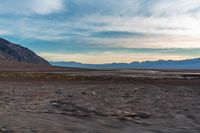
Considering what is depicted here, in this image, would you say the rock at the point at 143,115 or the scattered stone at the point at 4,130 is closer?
the scattered stone at the point at 4,130

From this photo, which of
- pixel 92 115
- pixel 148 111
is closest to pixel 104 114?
pixel 92 115

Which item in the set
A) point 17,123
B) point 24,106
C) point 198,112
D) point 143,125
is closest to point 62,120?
point 17,123

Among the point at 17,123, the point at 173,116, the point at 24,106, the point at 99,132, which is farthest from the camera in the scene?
the point at 24,106

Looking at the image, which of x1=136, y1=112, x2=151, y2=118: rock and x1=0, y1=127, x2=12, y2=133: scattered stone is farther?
x1=136, y1=112, x2=151, y2=118: rock

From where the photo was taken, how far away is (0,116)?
13.1m

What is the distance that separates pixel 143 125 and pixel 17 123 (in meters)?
3.99

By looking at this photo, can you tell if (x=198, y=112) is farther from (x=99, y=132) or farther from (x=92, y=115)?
(x=99, y=132)

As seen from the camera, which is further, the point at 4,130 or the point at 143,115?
the point at 143,115

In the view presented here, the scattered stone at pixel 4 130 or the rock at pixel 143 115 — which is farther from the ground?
the scattered stone at pixel 4 130

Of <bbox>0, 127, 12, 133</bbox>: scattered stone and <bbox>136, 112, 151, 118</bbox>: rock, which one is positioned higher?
<bbox>0, 127, 12, 133</bbox>: scattered stone

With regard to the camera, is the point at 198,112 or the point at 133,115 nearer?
the point at 133,115

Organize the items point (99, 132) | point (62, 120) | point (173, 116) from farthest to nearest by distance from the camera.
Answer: point (173, 116), point (62, 120), point (99, 132)

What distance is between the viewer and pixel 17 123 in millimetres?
11797

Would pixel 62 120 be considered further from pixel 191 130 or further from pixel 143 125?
pixel 191 130
